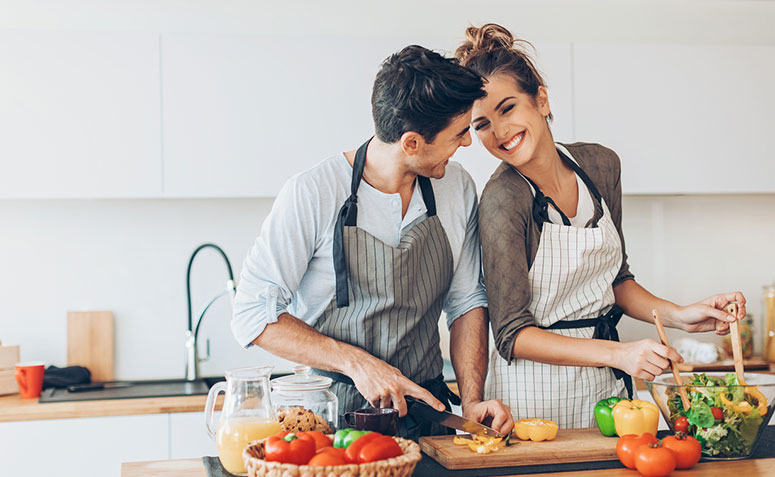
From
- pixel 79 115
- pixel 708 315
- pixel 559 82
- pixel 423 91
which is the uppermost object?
pixel 559 82

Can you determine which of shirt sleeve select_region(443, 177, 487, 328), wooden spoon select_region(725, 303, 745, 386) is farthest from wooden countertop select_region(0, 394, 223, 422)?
wooden spoon select_region(725, 303, 745, 386)

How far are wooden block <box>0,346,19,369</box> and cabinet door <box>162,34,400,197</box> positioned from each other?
2.67ft

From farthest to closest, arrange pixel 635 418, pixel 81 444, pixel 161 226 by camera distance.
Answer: pixel 161 226
pixel 81 444
pixel 635 418

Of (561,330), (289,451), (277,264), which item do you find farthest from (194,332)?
(289,451)

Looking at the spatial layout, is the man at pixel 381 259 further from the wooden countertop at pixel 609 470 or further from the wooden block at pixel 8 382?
the wooden block at pixel 8 382

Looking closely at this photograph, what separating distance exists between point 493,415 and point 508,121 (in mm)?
681

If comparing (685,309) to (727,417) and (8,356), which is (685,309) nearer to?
(727,417)

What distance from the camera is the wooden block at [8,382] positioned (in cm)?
273

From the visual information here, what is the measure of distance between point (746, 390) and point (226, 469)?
2.98 ft

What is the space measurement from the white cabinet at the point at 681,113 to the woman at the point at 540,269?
3.78 ft

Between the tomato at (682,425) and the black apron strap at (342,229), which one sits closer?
the tomato at (682,425)

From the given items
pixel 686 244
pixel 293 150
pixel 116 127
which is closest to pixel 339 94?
pixel 293 150

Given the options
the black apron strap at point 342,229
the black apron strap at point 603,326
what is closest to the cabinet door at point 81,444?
the black apron strap at point 342,229

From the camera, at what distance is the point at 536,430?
4.79ft
